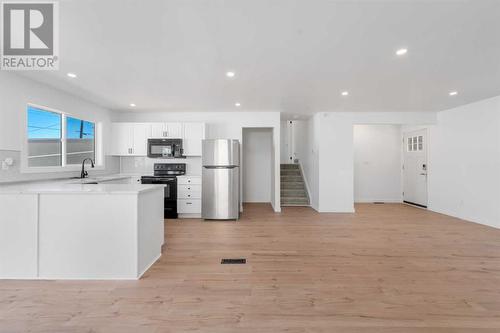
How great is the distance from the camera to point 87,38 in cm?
238

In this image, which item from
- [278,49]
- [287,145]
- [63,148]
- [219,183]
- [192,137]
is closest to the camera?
[278,49]

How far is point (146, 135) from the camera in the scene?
5523mm

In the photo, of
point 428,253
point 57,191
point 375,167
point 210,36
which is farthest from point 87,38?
point 375,167

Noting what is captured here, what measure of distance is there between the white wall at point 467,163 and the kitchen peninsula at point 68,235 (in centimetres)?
642

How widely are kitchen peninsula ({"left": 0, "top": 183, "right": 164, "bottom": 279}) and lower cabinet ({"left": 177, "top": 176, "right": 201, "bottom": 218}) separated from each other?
286 cm

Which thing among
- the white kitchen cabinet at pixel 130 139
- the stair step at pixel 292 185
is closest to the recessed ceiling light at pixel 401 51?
the white kitchen cabinet at pixel 130 139

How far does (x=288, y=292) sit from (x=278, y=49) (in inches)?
100

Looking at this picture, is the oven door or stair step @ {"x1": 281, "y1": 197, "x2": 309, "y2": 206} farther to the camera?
stair step @ {"x1": 281, "y1": 197, "x2": 309, "y2": 206}

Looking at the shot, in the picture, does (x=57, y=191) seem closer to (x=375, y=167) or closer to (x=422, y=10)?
(x=422, y=10)

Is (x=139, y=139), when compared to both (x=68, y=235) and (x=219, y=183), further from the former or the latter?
(x=68, y=235)

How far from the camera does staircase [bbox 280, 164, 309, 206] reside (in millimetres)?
7011

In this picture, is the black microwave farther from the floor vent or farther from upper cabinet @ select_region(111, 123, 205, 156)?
the floor vent

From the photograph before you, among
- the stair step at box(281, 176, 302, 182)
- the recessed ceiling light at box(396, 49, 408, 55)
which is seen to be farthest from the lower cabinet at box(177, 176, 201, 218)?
the recessed ceiling light at box(396, 49, 408, 55)

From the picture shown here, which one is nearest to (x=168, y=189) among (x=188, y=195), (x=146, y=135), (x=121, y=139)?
(x=188, y=195)
